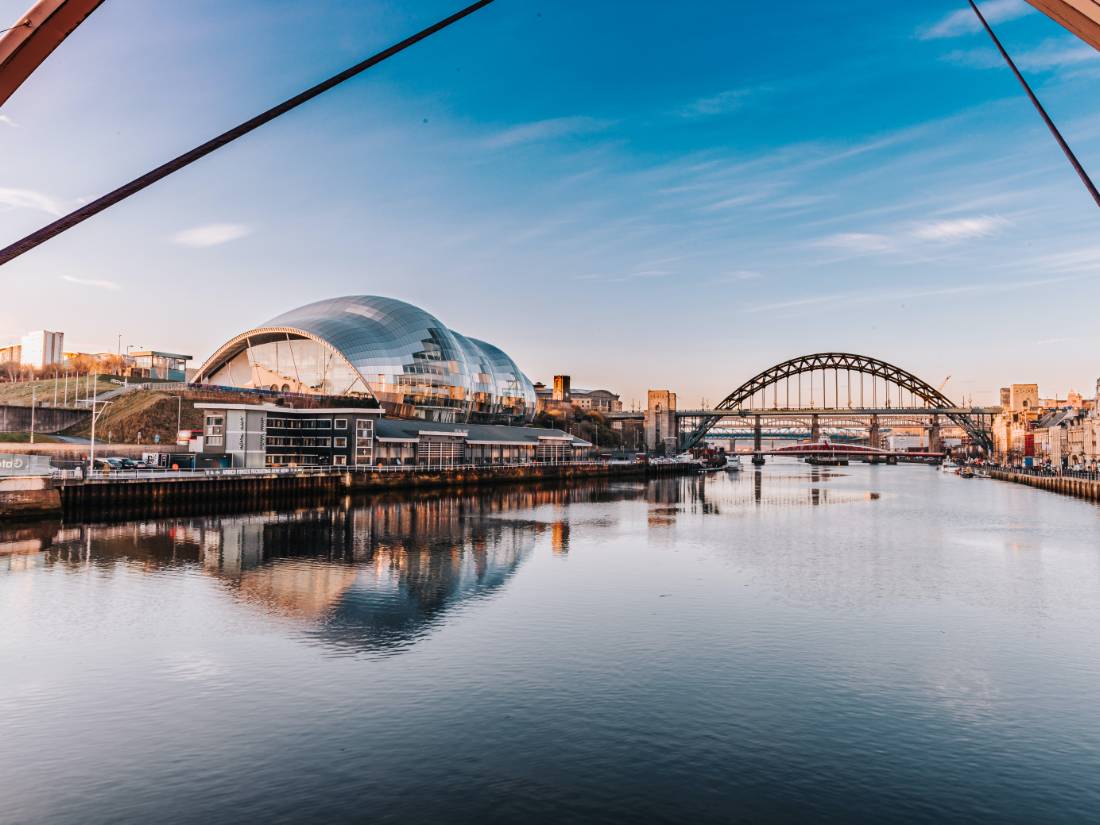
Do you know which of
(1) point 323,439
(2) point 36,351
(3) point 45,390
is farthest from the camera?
(2) point 36,351

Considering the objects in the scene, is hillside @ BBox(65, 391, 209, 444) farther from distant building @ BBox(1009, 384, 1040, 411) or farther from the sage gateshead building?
distant building @ BBox(1009, 384, 1040, 411)

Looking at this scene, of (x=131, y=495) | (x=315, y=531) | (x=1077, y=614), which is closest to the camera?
(x=1077, y=614)

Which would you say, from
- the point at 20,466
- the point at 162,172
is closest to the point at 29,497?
the point at 20,466

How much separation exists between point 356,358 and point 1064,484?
7796 cm

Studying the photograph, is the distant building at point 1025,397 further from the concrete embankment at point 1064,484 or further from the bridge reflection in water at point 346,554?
the bridge reflection in water at point 346,554

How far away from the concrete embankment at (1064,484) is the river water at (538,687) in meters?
47.0

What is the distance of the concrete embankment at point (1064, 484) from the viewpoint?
70188 millimetres

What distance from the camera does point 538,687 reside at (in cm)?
1509

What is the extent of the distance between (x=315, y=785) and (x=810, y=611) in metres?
15.2

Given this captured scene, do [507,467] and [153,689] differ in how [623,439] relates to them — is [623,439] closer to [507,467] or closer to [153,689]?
[507,467]

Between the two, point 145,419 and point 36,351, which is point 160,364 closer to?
point 36,351

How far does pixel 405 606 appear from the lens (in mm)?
21656

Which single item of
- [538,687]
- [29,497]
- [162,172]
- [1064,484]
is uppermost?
[162,172]

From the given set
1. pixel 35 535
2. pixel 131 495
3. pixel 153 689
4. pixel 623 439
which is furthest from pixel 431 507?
pixel 623 439
